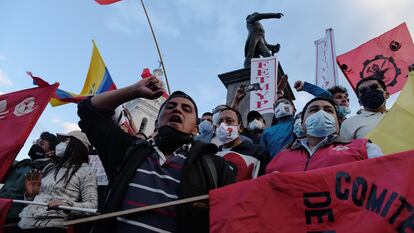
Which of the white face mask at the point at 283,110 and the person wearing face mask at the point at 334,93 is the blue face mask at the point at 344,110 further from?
the white face mask at the point at 283,110

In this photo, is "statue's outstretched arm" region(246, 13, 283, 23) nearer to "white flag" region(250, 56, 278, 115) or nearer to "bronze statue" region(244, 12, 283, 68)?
"bronze statue" region(244, 12, 283, 68)

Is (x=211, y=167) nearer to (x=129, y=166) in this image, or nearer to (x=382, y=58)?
(x=129, y=166)

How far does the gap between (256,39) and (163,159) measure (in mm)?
8360

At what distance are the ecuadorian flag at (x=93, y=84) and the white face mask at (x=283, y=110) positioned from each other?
11.3 ft

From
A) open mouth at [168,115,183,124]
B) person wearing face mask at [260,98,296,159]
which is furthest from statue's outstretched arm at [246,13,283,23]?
open mouth at [168,115,183,124]

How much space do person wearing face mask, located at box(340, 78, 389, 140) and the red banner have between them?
64.7 inches

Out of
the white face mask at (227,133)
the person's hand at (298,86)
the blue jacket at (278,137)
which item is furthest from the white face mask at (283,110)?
the white face mask at (227,133)

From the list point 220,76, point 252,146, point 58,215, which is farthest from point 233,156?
point 220,76

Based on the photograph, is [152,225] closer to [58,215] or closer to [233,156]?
[58,215]

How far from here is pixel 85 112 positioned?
203 cm

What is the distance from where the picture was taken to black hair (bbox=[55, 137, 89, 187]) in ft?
10.2

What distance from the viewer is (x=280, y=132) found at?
402 centimetres

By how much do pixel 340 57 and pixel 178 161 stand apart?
525 centimetres

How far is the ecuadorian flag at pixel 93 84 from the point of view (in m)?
6.57
